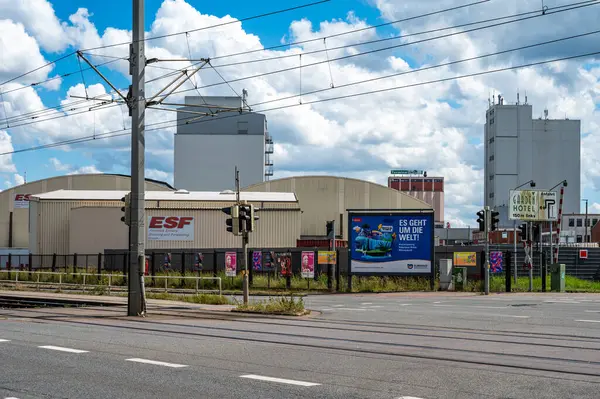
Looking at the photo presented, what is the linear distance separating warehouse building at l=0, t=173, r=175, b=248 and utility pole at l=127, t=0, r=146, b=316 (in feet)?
185

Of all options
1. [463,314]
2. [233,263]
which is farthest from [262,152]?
[463,314]

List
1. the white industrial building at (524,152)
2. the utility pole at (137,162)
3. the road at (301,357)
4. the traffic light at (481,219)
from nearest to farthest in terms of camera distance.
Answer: the road at (301,357) → the utility pole at (137,162) → the traffic light at (481,219) → the white industrial building at (524,152)

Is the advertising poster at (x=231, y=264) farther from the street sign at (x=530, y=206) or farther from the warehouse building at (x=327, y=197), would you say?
the warehouse building at (x=327, y=197)

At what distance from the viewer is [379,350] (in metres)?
13.1

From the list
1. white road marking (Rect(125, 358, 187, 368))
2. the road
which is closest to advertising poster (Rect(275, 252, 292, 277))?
the road

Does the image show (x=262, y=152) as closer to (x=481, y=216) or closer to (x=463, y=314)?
(x=481, y=216)

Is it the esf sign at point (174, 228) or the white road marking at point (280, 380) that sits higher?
the esf sign at point (174, 228)

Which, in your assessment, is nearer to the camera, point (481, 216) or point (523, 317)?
point (523, 317)

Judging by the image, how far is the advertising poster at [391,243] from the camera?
3903 centimetres

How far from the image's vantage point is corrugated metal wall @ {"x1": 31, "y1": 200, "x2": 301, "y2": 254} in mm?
60594

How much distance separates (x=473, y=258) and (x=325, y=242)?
95.4 ft

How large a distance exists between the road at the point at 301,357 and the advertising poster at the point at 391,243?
1808cm

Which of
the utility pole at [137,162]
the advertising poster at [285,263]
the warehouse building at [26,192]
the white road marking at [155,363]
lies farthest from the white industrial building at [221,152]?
the white road marking at [155,363]

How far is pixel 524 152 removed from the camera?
121938 millimetres
